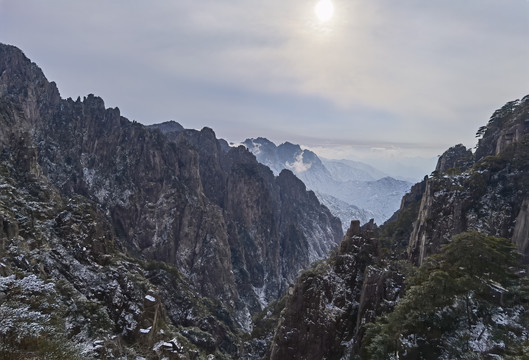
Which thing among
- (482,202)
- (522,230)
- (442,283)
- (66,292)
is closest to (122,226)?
(66,292)

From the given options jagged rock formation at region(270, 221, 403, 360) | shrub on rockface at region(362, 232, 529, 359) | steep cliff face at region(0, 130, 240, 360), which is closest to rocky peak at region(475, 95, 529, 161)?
jagged rock formation at region(270, 221, 403, 360)

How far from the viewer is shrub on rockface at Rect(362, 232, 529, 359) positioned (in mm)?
23375

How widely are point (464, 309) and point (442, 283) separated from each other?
2475 mm

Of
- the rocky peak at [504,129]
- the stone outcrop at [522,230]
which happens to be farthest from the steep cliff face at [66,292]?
the rocky peak at [504,129]

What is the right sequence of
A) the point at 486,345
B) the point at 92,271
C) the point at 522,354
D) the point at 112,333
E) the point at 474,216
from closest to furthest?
1. the point at 522,354
2. the point at 486,345
3. the point at 112,333
4. the point at 92,271
5. the point at 474,216

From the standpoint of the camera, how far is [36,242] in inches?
1784

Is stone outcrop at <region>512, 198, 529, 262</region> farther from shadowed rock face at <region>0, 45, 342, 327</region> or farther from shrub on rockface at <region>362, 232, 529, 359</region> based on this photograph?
shadowed rock face at <region>0, 45, 342, 327</region>

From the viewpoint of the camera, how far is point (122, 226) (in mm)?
127062

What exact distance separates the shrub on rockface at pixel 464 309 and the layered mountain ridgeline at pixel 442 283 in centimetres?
7

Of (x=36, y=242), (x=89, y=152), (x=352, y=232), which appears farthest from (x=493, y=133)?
(x=89, y=152)

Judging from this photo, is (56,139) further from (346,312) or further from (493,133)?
(493,133)

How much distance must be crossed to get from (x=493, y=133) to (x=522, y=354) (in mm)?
82074

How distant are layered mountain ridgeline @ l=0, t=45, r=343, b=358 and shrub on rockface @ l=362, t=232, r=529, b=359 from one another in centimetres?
3002

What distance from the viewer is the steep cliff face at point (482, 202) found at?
50812 mm
